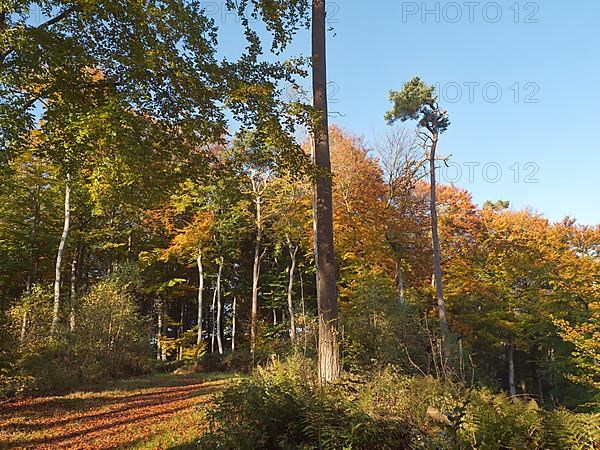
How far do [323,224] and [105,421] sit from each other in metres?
4.92

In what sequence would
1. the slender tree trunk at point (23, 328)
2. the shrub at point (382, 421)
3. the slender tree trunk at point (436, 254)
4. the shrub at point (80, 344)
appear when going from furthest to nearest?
1. the slender tree trunk at point (436, 254)
2. the slender tree trunk at point (23, 328)
3. the shrub at point (80, 344)
4. the shrub at point (382, 421)

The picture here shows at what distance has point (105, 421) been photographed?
6742mm

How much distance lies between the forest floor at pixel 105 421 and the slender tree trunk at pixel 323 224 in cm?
212

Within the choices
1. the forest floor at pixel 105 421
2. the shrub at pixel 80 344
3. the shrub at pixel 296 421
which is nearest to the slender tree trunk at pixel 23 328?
the shrub at pixel 80 344

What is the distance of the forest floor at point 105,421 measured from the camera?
217 inches

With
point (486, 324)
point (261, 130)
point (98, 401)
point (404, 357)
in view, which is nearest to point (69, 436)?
point (98, 401)

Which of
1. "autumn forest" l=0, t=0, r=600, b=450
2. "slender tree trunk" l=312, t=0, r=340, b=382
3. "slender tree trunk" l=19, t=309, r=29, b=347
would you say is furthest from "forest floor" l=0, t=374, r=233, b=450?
"slender tree trunk" l=312, t=0, r=340, b=382

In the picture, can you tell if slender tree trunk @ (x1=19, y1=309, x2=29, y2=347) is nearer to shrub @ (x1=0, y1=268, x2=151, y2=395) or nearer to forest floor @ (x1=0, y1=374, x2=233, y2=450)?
shrub @ (x1=0, y1=268, x2=151, y2=395)

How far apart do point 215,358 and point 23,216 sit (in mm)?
11527

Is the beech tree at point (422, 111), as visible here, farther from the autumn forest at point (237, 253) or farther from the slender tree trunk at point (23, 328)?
the slender tree trunk at point (23, 328)

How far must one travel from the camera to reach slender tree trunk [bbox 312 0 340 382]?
658cm

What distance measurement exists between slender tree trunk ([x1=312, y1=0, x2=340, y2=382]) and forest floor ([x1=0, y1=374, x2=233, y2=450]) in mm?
2116

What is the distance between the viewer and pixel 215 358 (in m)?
18.5

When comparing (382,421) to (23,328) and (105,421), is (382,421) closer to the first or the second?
(105,421)
